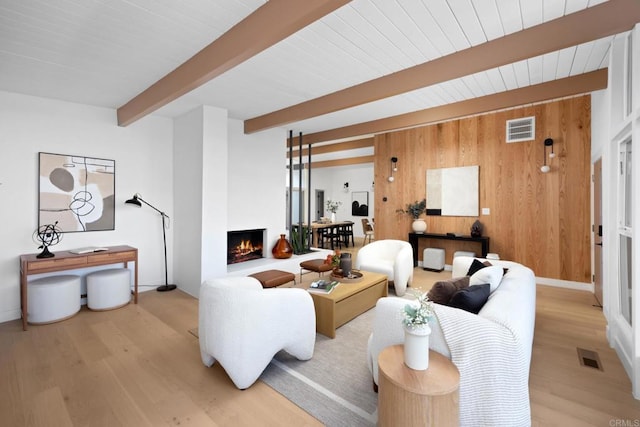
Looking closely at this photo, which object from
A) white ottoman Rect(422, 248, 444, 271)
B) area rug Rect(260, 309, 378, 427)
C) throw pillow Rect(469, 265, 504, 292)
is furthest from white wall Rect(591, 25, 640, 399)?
white ottoman Rect(422, 248, 444, 271)

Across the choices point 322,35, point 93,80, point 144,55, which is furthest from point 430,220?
point 93,80

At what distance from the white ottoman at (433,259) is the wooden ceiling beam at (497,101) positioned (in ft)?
8.19

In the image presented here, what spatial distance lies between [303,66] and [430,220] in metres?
4.15

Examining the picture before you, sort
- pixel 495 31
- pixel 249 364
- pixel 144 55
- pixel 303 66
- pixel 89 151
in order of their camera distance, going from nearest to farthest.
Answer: pixel 249 364 < pixel 495 31 < pixel 144 55 < pixel 303 66 < pixel 89 151

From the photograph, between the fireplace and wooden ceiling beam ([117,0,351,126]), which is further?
the fireplace

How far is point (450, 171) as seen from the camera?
5.54 meters

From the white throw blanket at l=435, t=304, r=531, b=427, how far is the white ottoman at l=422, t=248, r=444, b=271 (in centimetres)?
409

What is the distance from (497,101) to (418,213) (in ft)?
8.68

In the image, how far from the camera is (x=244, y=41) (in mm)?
2129

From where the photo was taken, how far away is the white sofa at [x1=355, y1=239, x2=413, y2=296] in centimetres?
412

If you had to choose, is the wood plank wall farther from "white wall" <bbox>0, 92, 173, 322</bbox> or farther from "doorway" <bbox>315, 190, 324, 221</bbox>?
"doorway" <bbox>315, 190, 324, 221</bbox>

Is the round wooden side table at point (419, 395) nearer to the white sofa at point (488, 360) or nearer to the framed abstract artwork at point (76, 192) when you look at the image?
the white sofa at point (488, 360)

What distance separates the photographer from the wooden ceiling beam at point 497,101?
319 cm

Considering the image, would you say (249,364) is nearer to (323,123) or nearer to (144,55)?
(144,55)
